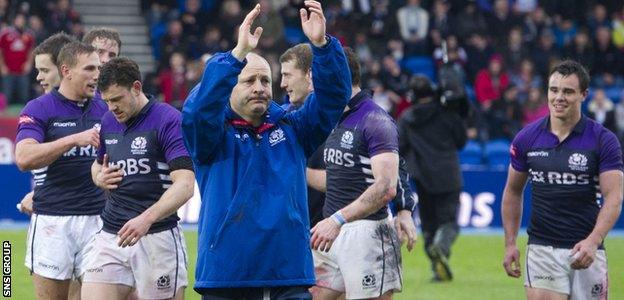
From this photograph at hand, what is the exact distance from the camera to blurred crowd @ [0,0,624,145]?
2544cm

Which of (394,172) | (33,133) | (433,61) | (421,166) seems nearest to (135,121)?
(33,133)

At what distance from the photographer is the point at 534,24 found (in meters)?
29.9

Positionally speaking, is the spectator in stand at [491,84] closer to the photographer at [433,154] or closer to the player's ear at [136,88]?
the photographer at [433,154]

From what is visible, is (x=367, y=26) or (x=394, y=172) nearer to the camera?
(x=394, y=172)

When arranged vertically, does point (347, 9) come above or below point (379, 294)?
above

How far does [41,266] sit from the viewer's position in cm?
1002

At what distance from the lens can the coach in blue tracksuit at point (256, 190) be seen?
7.55 metres

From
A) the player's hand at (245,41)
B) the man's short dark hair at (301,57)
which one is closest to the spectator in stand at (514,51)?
the man's short dark hair at (301,57)

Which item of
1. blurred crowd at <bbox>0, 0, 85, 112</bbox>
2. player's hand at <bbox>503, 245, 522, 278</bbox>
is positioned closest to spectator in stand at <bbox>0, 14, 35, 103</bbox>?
blurred crowd at <bbox>0, 0, 85, 112</bbox>

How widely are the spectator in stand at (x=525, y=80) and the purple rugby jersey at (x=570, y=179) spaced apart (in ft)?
60.0

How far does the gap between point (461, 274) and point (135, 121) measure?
27.2 feet

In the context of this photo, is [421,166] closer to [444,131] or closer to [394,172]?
[444,131]

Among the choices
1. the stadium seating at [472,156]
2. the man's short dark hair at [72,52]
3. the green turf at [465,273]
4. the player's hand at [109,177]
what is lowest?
the green turf at [465,273]

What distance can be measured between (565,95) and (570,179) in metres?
0.61
